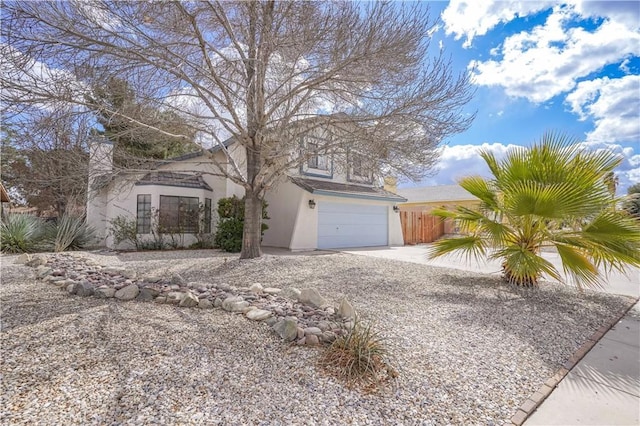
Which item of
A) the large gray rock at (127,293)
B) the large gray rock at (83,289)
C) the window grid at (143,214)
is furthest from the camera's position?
the window grid at (143,214)

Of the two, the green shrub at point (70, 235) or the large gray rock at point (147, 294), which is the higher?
the green shrub at point (70, 235)

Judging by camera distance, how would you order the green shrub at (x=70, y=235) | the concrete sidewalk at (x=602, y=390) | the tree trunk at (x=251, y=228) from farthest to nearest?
1. the green shrub at (x=70, y=235)
2. the tree trunk at (x=251, y=228)
3. the concrete sidewalk at (x=602, y=390)

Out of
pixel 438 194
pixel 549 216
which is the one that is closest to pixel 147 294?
pixel 549 216

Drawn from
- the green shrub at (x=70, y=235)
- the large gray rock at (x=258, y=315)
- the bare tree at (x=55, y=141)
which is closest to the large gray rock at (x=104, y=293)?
the large gray rock at (x=258, y=315)

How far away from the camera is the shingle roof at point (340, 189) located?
12414 mm

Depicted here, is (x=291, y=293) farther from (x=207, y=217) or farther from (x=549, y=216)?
(x=207, y=217)

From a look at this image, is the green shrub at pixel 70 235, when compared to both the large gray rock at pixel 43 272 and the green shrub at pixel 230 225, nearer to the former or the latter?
the large gray rock at pixel 43 272

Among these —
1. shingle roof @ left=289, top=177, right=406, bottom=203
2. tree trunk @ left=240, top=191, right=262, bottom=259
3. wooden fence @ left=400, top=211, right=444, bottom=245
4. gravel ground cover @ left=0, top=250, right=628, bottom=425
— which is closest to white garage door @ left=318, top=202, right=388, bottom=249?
shingle roof @ left=289, top=177, right=406, bottom=203

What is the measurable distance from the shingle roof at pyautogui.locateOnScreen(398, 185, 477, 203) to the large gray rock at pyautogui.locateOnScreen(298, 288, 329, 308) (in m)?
23.2

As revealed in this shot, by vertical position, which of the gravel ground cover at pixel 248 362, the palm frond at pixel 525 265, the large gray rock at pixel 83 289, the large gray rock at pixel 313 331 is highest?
the palm frond at pixel 525 265

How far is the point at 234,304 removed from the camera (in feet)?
14.4

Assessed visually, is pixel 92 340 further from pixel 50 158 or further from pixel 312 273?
pixel 50 158

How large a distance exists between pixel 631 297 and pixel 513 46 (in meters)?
6.66

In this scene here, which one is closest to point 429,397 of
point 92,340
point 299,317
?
point 299,317
